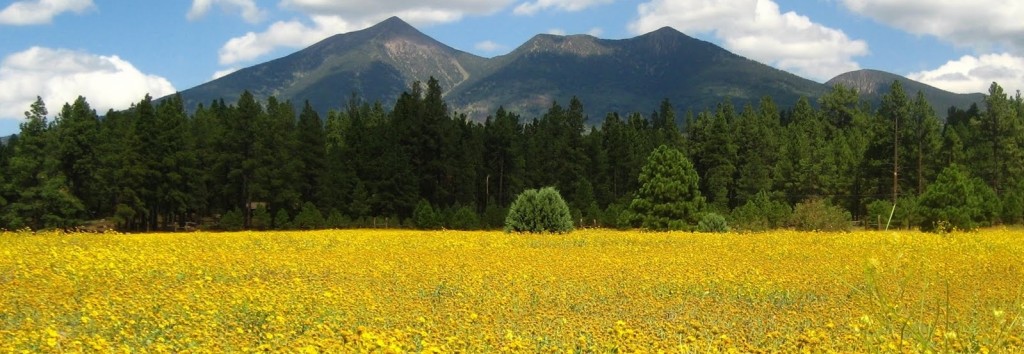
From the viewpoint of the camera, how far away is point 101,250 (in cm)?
1681

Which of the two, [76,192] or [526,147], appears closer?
[76,192]

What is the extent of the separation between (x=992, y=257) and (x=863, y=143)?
6868cm

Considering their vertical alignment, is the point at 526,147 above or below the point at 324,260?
above

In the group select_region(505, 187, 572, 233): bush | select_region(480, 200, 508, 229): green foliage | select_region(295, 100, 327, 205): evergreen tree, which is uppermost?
select_region(295, 100, 327, 205): evergreen tree

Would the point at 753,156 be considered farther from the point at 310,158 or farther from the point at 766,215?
the point at 310,158

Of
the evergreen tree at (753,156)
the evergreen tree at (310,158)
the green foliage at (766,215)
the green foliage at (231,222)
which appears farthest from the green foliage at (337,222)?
the evergreen tree at (753,156)

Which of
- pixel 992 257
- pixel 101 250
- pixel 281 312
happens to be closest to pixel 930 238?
pixel 992 257

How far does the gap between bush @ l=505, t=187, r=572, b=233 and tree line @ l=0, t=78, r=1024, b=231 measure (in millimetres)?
14837

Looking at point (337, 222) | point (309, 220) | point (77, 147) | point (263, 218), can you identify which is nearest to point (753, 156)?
point (337, 222)

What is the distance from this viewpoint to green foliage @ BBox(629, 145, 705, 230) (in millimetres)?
41750

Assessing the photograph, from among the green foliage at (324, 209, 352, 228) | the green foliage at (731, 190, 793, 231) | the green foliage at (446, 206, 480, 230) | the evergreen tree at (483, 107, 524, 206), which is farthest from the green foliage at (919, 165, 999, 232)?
the evergreen tree at (483, 107, 524, 206)

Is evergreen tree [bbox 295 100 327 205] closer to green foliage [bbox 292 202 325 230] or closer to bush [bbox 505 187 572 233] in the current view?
green foliage [bbox 292 202 325 230]

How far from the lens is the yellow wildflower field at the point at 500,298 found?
22.5 ft

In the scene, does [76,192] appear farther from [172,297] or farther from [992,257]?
[992,257]
